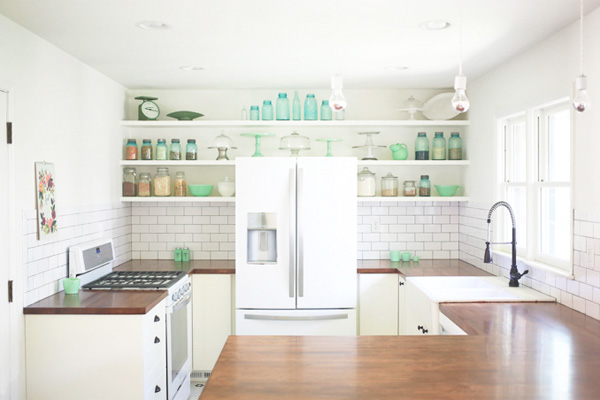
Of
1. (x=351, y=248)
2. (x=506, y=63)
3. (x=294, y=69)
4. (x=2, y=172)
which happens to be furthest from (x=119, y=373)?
(x=506, y=63)

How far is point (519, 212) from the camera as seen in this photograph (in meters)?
4.07

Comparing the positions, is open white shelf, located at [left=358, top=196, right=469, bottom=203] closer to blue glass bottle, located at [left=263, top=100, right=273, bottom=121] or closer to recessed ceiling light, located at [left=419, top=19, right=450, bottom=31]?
blue glass bottle, located at [left=263, top=100, right=273, bottom=121]

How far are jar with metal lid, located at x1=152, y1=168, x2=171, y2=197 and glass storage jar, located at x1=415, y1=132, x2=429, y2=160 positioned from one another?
234cm

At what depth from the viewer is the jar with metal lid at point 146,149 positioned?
5.01m

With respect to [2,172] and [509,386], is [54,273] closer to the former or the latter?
[2,172]

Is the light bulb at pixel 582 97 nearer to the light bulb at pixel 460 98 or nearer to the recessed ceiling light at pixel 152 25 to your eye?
the light bulb at pixel 460 98

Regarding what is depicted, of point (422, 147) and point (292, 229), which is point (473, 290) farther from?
point (422, 147)

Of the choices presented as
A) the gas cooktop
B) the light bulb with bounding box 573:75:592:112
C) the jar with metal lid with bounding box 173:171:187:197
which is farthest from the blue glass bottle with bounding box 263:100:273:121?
the light bulb with bounding box 573:75:592:112

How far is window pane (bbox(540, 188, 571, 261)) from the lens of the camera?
3305mm

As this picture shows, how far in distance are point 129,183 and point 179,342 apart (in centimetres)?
164

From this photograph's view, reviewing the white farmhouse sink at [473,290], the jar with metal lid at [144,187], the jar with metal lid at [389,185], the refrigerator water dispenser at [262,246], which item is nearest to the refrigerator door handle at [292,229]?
the refrigerator water dispenser at [262,246]

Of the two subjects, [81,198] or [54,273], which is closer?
[54,273]

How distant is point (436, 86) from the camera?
5.04m

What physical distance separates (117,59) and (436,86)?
2.81 m
